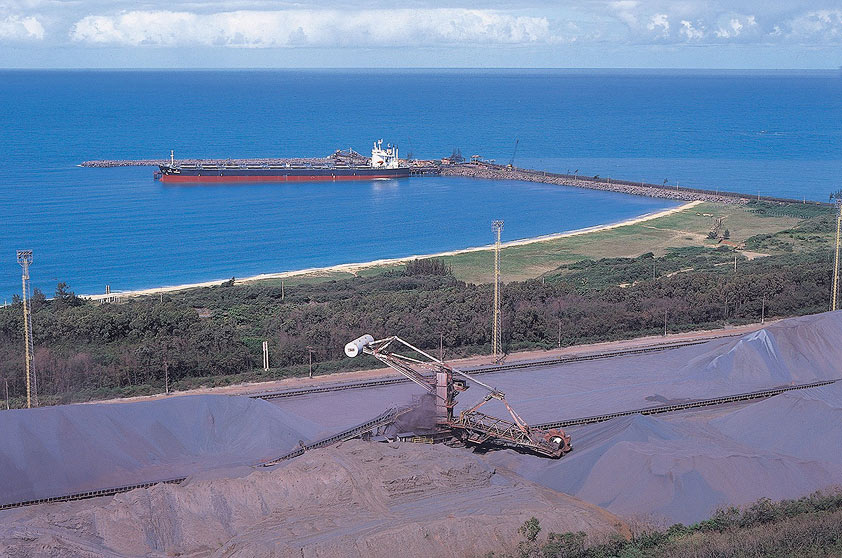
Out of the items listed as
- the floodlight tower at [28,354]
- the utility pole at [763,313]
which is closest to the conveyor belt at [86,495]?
the floodlight tower at [28,354]

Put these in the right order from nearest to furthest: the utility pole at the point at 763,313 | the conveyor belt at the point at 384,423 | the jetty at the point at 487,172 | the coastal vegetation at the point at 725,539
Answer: the coastal vegetation at the point at 725,539, the conveyor belt at the point at 384,423, the utility pole at the point at 763,313, the jetty at the point at 487,172

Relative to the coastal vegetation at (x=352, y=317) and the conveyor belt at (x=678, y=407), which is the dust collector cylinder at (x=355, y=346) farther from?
the coastal vegetation at (x=352, y=317)

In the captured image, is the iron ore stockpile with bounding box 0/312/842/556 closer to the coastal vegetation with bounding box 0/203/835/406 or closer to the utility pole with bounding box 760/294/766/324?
the coastal vegetation with bounding box 0/203/835/406

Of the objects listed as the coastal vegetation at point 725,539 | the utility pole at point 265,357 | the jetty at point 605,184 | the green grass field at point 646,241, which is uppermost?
the jetty at point 605,184

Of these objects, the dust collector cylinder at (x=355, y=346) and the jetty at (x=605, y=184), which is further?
the jetty at (x=605, y=184)

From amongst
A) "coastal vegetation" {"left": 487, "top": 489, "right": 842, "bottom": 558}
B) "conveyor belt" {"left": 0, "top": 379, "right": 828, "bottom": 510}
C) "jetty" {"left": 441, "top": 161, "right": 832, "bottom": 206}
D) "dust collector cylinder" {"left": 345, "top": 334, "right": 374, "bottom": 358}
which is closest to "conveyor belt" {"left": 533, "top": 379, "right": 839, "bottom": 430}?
"conveyor belt" {"left": 0, "top": 379, "right": 828, "bottom": 510}

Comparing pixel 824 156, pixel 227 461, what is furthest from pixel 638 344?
pixel 824 156

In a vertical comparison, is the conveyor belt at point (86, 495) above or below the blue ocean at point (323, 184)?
below
